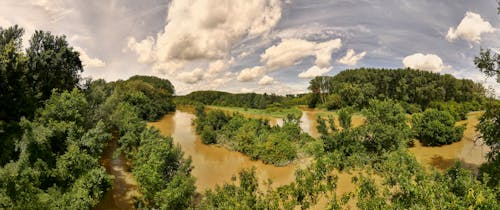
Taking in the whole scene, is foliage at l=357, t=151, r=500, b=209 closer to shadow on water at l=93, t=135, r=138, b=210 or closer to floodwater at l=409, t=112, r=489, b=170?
shadow on water at l=93, t=135, r=138, b=210

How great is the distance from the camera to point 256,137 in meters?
23.9

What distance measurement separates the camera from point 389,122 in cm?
2038

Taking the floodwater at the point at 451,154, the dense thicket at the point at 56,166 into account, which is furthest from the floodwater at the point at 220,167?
the floodwater at the point at 451,154

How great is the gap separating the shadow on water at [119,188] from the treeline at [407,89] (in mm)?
52408

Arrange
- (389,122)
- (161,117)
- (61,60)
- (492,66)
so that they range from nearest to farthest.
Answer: (492,66)
(61,60)
(389,122)
(161,117)

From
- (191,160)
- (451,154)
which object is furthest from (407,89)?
(191,160)

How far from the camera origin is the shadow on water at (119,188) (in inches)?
545

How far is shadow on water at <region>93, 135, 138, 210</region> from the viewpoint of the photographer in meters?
13.8

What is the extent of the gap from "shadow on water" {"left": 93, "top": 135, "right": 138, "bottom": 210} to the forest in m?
0.83

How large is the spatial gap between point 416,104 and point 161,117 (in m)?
54.6

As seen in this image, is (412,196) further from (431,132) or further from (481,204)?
(431,132)

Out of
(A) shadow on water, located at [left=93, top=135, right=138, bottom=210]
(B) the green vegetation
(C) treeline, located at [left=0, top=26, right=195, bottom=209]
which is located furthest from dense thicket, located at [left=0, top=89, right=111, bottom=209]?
(B) the green vegetation

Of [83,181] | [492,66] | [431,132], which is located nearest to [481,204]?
[492,66]

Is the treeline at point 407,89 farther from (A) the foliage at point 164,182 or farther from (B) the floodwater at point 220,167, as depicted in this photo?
(A) the foliage at point 164,182
